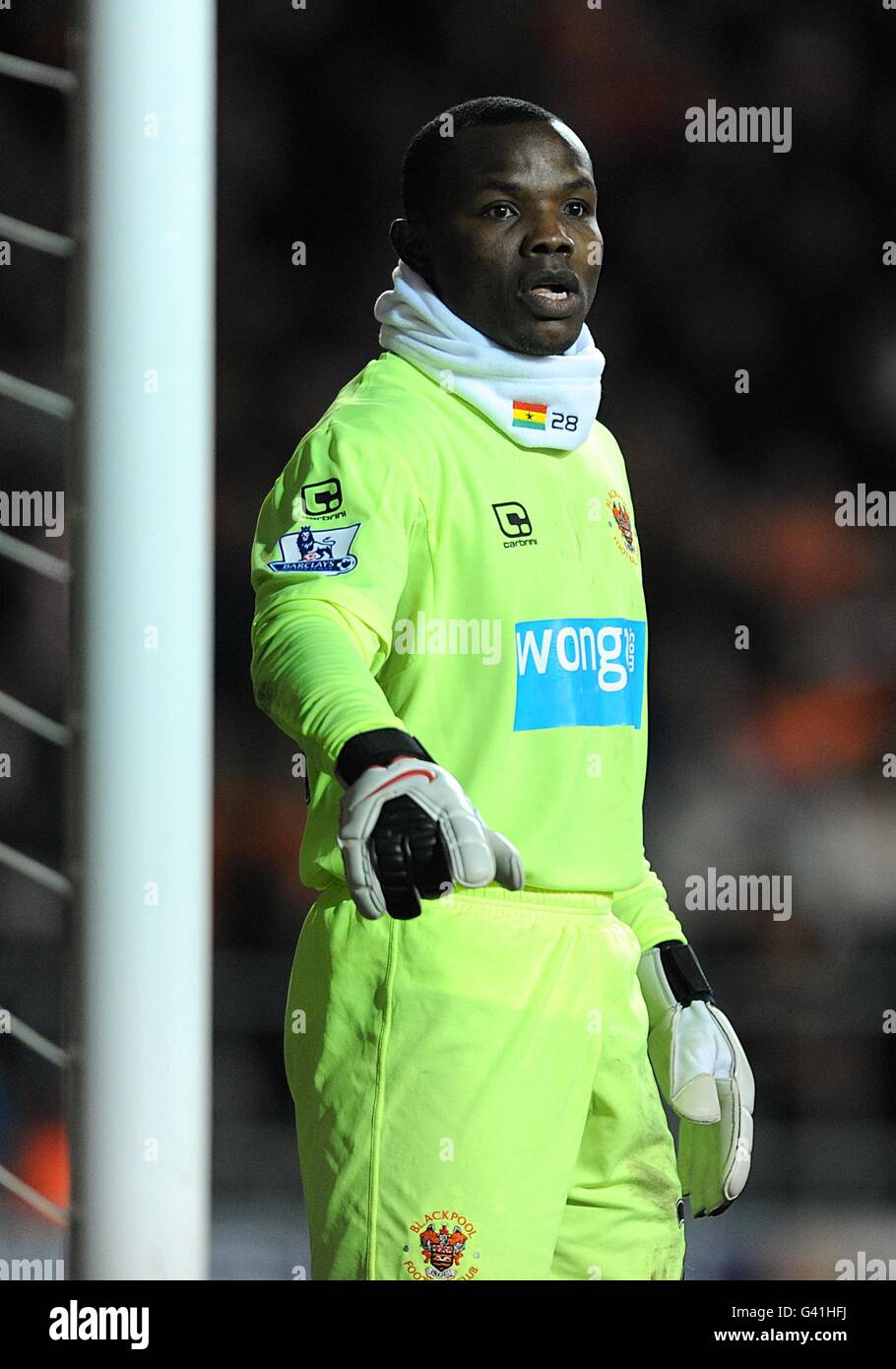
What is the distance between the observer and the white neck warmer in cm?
170

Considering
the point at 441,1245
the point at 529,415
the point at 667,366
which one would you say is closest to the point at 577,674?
the point at 529,415

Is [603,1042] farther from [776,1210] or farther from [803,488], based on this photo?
[803,488]

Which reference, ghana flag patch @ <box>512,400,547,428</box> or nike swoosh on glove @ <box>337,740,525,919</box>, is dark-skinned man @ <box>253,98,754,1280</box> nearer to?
ghana flag patch @ <box>512,400,547,428</box>

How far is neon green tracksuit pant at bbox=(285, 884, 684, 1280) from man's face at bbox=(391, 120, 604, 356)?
0.47 meters

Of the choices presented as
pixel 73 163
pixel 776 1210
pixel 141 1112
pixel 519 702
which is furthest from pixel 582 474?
pixel 776 1210

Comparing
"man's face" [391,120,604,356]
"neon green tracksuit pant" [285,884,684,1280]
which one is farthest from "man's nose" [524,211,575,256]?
"neon green tracksuit pant" [285,884,684,1280]

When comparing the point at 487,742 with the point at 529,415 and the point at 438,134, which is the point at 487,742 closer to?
the point at 529,415

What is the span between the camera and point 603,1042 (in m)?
1.67

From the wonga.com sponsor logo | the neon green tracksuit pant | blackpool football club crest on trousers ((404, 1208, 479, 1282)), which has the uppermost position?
the wonga.com sponsor logo

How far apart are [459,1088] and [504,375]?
0.58m

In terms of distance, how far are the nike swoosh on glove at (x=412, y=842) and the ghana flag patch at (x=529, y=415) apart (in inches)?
17.8

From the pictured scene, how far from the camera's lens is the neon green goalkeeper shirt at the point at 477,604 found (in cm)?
157

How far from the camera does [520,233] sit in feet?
5.59

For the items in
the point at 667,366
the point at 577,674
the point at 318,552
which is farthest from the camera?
the point at 667,366
